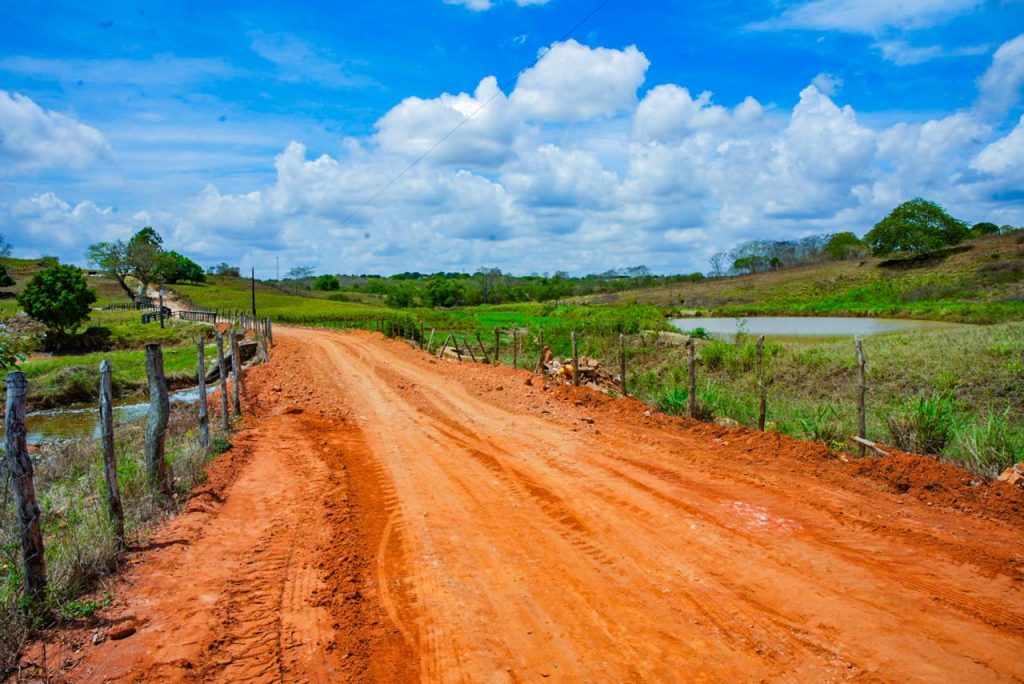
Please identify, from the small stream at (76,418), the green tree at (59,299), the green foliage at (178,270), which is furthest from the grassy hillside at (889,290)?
the green foliage at (178,270)

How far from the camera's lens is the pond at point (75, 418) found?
23.3 m

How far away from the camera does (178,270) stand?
106625mm

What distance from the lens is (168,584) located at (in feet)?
19.0

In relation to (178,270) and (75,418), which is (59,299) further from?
(178,270)

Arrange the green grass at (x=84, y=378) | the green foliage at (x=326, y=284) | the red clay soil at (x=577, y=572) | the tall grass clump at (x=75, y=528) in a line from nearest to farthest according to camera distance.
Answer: the red clay soil at (x=577, y=572), the tall grass clump at (x=75, y=528), the green grass at (x=84, y=378), the green foliage at (x=326, y=284)

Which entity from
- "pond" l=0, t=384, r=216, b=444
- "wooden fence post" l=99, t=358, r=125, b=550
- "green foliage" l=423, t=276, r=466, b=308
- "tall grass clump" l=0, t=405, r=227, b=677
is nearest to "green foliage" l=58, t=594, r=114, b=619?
"tall grass clump" l=0, t=405, r=227, b=677

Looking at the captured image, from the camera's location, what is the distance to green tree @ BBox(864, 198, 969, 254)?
71.5 m

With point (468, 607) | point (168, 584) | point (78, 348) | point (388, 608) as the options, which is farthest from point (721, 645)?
point (78, 348)

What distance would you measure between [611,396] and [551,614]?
1033 cm

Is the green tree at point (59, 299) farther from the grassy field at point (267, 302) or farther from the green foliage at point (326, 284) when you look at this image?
the green foliage at point (326, 284)

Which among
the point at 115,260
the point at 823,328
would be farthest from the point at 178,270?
Result: the point at 823,328

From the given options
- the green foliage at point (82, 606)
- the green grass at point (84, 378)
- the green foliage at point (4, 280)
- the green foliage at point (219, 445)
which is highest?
the green foliage at point (4, 280)

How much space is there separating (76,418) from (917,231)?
81.3 m

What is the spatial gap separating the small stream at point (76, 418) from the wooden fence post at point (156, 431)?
1632 centimetres
